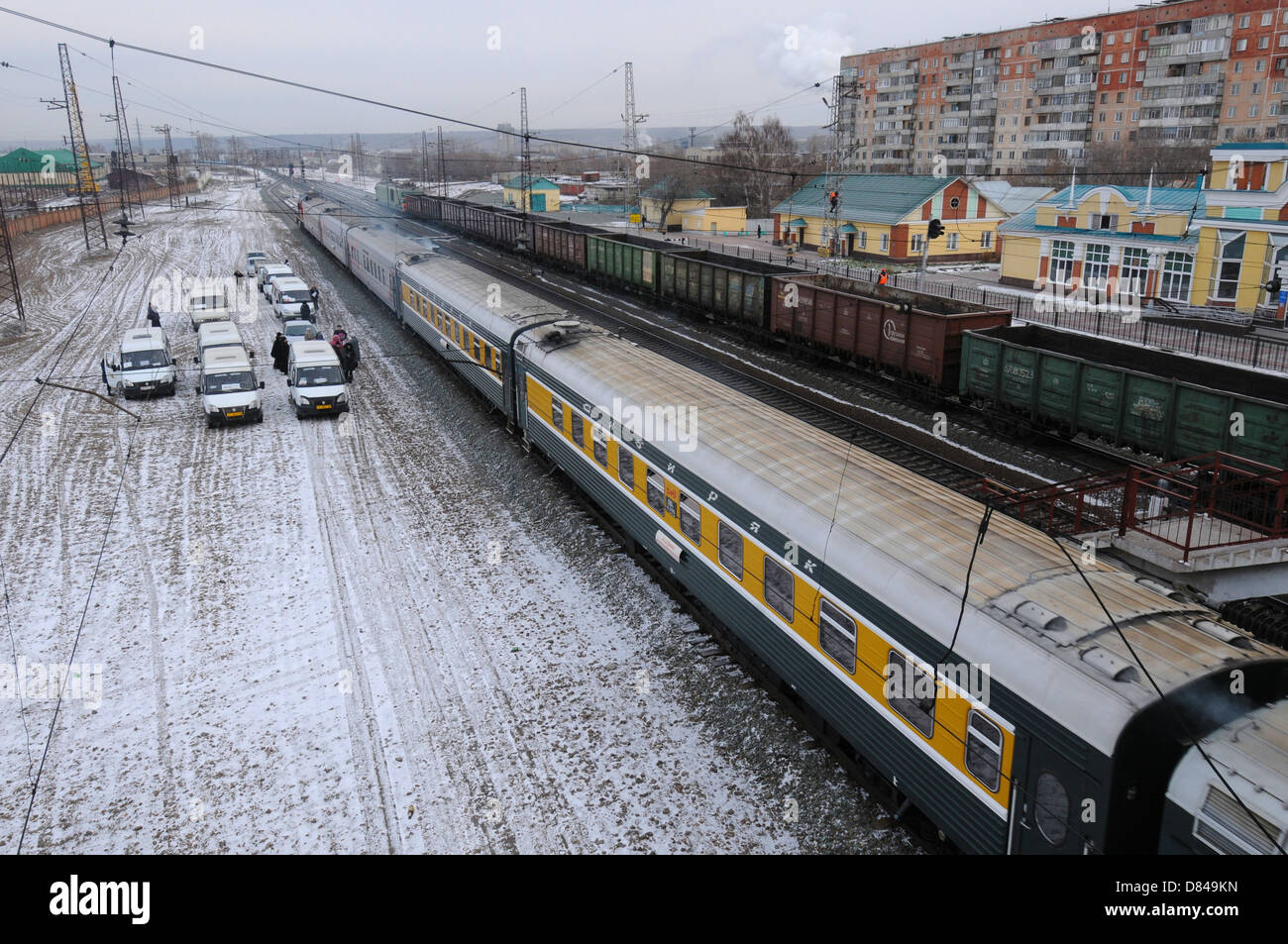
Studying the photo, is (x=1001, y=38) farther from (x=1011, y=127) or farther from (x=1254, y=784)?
(x=1254, y=784)

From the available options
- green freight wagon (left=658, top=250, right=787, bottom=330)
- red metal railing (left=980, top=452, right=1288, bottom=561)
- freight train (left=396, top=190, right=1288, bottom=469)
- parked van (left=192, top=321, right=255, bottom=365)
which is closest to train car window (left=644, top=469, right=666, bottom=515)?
red metal railing (left=980, top=452, right=1288, bottom=561)

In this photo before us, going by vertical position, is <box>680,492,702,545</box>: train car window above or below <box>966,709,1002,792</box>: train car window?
above

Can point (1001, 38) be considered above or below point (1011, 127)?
above

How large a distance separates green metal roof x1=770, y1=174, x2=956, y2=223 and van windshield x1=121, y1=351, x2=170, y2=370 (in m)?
38.6

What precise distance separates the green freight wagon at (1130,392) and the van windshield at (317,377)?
641 inches

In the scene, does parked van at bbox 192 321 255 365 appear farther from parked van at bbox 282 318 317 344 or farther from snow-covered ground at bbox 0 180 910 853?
snow-covered ground at bbox 0 180 910 853

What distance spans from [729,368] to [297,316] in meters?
17.2

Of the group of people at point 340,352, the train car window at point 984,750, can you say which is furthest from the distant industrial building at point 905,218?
the train car window at point 984,750

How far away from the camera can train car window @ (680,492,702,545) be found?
11211mm

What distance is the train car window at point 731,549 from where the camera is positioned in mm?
10297

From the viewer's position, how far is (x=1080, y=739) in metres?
6.00

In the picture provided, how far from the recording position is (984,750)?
22.8 feet

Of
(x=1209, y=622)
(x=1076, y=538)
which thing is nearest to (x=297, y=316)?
(x=1076, y=538)
